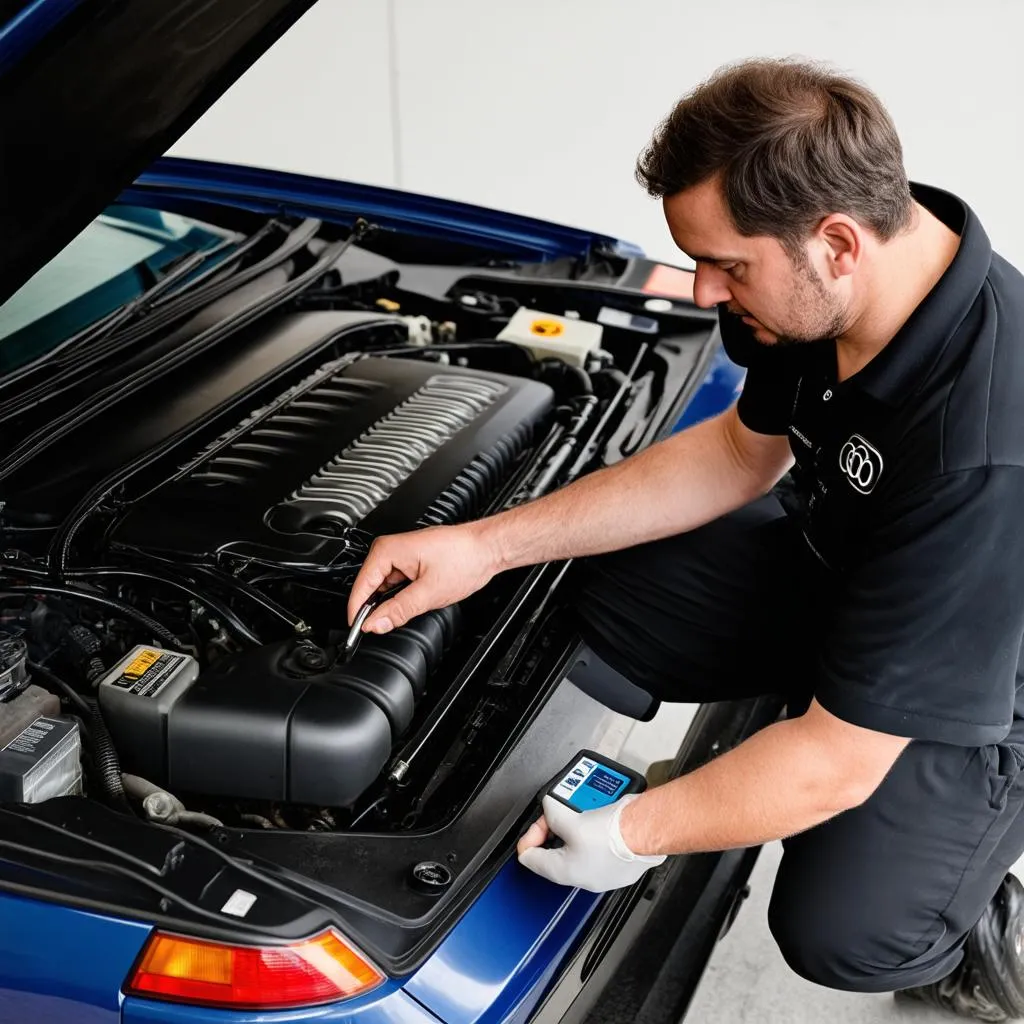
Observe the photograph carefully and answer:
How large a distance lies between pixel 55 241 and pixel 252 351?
0.72 metres

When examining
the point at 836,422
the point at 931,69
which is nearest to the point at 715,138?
the point at 836,422

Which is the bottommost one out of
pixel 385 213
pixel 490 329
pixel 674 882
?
pixel 674 882

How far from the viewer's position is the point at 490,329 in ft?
7.11

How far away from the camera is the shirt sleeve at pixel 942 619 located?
3.79 feet

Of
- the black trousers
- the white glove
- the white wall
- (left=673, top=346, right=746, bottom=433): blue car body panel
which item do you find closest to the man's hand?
the black trousers

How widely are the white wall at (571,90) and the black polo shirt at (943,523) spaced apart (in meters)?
2.94

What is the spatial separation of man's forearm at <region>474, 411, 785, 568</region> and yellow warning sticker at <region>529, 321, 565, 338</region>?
466mm

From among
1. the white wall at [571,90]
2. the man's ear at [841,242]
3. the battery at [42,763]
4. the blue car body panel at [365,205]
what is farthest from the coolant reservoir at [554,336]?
the white wall at [571,90]

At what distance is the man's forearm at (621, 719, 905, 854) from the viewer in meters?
1.21

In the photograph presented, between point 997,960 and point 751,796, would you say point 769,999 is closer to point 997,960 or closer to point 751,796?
point 997,960

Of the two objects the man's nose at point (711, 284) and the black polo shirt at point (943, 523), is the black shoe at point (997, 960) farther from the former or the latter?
the man's nose at point (711, 284)

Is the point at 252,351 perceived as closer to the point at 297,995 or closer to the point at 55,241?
the point at 55,241

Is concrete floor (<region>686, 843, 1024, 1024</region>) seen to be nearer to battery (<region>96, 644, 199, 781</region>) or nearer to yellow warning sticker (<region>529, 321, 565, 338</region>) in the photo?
battery (<region>96, 644, 199, 781</region>)

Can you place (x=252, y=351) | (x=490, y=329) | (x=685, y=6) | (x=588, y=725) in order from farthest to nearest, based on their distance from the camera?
(x=685, y=6) < (x=490, y=329) < (x=252, y=351) < (x=588, y=725)
